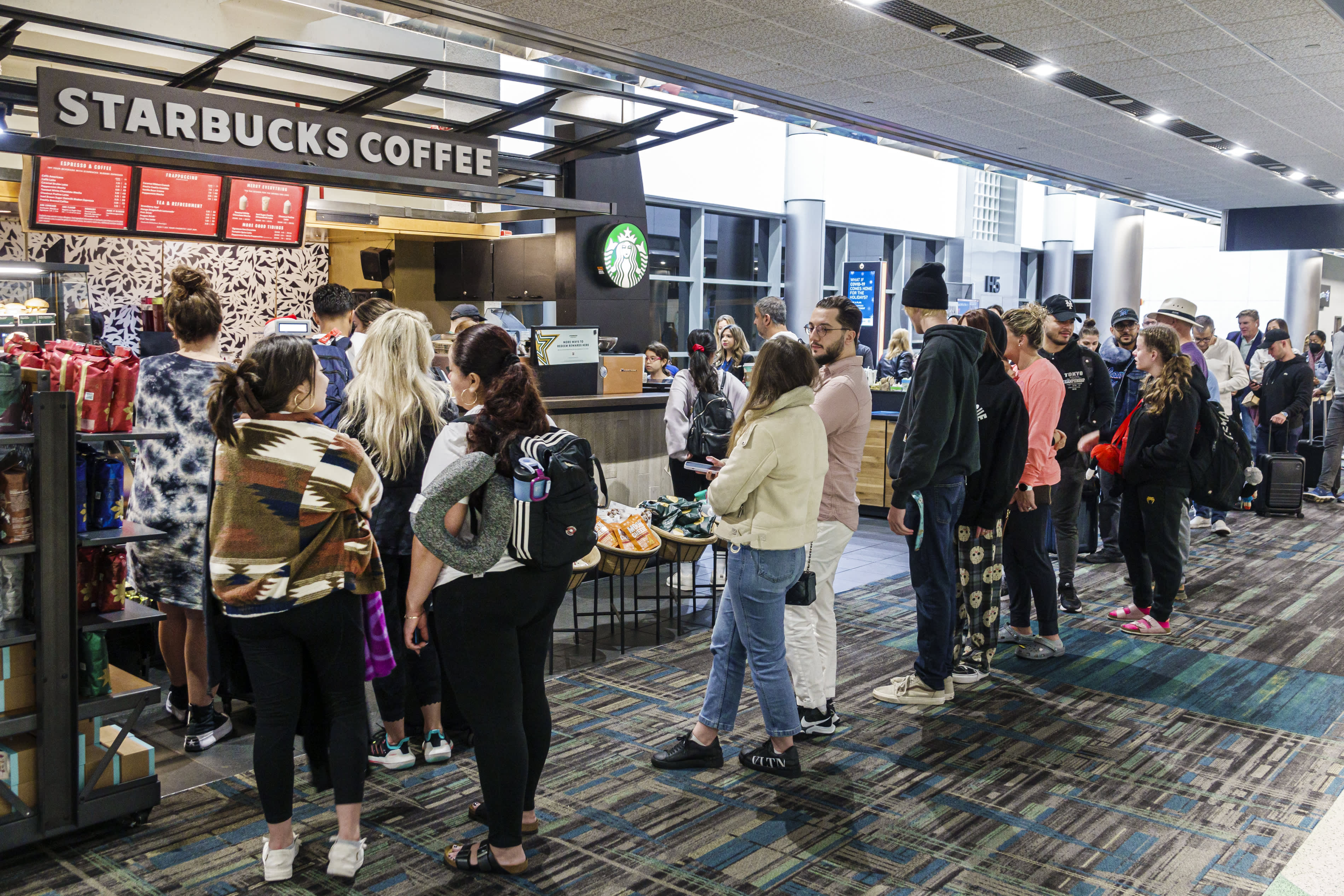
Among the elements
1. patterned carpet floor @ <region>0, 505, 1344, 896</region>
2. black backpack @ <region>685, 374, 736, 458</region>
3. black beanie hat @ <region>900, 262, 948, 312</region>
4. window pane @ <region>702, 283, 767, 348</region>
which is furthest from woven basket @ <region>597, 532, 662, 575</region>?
window pane @ <region>702, 283, 767, 348</region>

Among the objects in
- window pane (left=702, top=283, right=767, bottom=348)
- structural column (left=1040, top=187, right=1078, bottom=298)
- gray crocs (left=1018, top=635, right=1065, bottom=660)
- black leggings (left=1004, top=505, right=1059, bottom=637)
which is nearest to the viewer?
black leggings (left=1004, top=505, right=1059, bottom=637)

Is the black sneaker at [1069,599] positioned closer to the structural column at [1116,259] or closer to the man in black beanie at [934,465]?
the man in black beanie at [934,465]

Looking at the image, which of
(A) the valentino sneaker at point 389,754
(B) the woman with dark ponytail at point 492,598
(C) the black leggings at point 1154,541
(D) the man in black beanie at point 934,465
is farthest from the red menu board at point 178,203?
(C) the black leggings at point 1154,541

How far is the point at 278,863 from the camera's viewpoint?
281 centimetres

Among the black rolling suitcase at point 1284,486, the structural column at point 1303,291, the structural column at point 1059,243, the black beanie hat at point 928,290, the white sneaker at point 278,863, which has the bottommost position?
the white sneaker at point 278,863

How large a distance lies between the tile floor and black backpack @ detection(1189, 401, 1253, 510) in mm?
1969

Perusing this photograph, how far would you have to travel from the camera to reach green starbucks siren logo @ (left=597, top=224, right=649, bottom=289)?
8.81m

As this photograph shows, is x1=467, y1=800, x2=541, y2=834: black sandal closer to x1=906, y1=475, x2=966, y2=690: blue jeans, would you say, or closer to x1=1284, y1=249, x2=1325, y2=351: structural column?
x1=906, y1=475, x2=966, y2=690: blue jeans

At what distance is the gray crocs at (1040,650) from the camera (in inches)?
195

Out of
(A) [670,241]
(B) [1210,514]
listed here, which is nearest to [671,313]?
(A) [670,241]

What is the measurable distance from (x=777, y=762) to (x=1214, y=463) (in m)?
3.35

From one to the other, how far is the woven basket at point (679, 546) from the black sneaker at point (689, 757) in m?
1.57

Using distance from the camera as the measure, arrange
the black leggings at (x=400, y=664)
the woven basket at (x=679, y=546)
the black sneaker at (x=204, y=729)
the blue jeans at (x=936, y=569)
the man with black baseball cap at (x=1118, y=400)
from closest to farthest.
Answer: the black leggings at (x=400, y=664) → the black sneaker at (x=204, y=729) → the blue jeans at (x=936, y=569) → the woven basket at (x=679, y=546) → the man with black baseball cap at (x=1118, y=400)

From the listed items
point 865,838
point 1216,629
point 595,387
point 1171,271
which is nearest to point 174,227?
point 595,387
